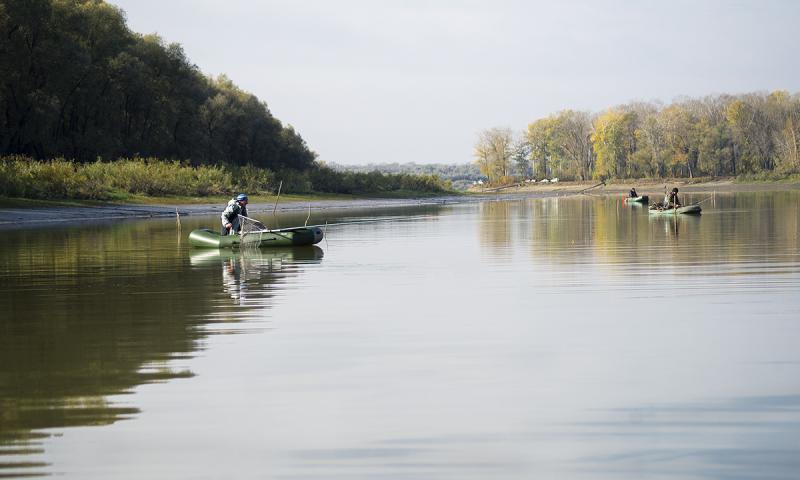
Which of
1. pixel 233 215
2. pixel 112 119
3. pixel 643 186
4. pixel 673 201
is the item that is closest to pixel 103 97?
pixel 112 119

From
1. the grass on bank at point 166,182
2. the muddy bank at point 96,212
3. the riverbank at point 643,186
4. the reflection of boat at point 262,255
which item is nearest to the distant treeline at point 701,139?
the riverbank at point 643,186

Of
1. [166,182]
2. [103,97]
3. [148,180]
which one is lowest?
[166,182]

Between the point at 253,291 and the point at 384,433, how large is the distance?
443 inches

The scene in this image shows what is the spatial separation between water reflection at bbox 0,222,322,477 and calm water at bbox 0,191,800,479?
0.05m

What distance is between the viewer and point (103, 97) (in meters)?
81.9

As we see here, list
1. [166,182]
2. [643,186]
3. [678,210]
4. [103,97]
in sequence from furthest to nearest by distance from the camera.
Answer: [643,186]
[103,97]
[166,182]
[678,210]

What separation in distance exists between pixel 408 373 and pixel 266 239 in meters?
20.4

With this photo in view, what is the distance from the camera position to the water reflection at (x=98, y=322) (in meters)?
9.23

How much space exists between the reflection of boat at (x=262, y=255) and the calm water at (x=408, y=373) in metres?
4.75

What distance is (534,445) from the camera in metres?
7.90

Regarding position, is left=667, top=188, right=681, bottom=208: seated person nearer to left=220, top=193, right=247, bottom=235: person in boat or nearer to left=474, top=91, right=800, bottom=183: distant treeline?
left=220, top=193, right=247, bottom=235: person in boat

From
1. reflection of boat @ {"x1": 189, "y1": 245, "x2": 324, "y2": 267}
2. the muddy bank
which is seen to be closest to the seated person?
the muddy bank

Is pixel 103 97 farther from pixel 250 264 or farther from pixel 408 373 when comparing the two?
pixel 408 373

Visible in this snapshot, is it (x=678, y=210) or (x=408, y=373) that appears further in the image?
(x=678, y=210)
